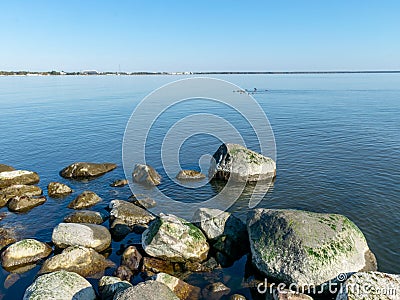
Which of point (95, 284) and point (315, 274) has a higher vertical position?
point (315, 274)

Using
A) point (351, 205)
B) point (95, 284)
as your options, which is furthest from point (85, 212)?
point (351, 205)

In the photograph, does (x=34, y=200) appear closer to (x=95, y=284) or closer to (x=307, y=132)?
(x=95, y=284)

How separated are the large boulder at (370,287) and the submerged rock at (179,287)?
641cm

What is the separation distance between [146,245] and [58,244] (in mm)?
5385

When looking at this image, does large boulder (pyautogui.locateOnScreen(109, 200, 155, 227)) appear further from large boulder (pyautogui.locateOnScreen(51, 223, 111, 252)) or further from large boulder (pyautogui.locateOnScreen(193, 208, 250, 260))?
large boulder (pyautogui.locateOnScreen(193, 208, 250, 260))

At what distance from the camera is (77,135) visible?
50.3 metres

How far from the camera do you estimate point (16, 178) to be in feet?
95.3

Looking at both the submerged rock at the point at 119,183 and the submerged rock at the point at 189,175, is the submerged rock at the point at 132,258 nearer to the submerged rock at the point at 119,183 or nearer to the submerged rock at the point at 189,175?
the submerged rock at the point at 119,183

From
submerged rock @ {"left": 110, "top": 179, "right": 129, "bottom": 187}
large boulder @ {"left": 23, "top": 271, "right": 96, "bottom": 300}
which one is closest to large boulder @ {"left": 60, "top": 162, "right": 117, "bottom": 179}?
submerged rock @ {"left": 110, "top": 179, "right": 129, "bottom": 187}

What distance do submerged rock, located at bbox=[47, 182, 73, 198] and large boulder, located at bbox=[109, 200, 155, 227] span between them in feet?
22.2

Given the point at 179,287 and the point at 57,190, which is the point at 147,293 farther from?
the point at 57,190

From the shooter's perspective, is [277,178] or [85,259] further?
[277,178]

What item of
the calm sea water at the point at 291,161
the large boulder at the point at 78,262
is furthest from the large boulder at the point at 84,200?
the large boulder at the point at 78,262

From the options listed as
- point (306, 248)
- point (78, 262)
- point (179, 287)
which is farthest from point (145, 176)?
point (306, 248)
